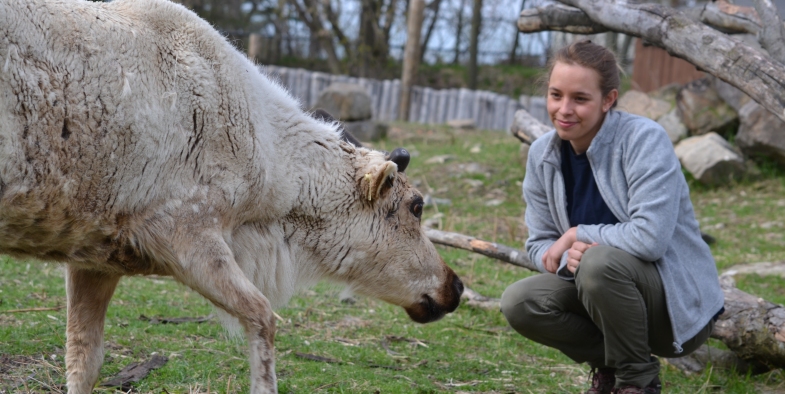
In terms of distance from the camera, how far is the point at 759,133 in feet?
32.9

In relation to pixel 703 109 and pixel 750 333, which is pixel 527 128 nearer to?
pixel 750 333

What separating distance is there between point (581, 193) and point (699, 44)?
1.17 m

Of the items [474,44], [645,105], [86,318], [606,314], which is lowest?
[86,318]

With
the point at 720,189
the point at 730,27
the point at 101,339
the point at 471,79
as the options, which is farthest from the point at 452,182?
the point at 471,79

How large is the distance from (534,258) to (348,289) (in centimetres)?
97

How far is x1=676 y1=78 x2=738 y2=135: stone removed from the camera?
35.0ft

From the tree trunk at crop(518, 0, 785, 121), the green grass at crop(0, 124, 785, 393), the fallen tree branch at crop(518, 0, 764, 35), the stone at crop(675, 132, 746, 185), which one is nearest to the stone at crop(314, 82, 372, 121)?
the stone at crop(675, 132, 746, 185)

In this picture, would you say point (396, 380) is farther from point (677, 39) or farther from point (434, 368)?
point (677, 39)

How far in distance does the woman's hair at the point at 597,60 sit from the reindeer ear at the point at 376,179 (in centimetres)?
95

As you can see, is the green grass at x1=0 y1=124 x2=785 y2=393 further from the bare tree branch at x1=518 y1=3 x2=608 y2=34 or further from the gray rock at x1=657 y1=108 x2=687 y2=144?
the gray rock at x1=657 y1=108 x2=687 y2=144

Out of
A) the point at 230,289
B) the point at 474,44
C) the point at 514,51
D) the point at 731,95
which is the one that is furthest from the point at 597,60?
the point at 514,51

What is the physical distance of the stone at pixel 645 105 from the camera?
11266mm

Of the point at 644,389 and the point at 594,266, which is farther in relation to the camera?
the point at 644,389

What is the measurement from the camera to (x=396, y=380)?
4402 millimetres
